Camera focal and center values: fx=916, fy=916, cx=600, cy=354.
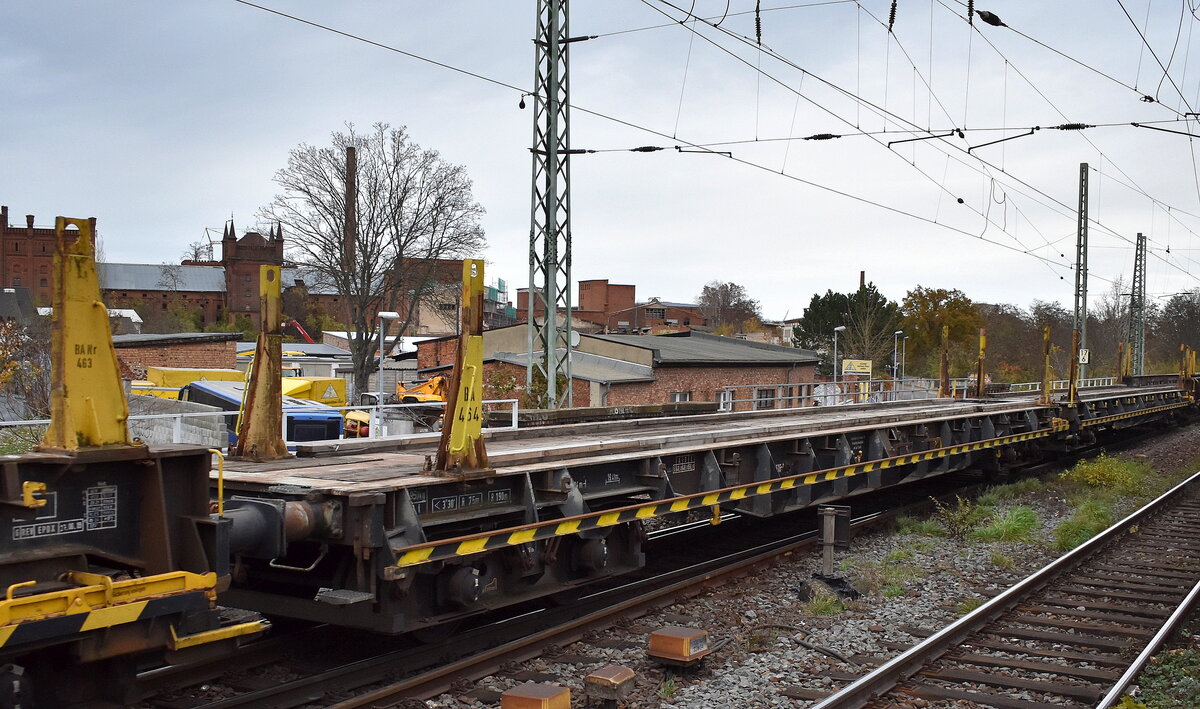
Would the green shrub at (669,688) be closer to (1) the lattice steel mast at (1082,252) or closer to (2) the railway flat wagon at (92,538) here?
(2) the railway flat wagon at (92,538)

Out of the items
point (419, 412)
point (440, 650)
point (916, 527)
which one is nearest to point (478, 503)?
point (440, 650)

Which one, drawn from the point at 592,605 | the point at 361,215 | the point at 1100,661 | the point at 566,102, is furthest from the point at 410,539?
the point at 361,215

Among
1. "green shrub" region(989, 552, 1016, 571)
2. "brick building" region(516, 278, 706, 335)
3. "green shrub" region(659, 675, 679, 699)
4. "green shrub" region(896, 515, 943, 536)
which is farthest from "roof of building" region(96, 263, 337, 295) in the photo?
"green shrub" region(659, 675, 679, 699)

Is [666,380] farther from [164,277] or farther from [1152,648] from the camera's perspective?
[164,277]

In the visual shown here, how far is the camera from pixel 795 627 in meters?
8.55

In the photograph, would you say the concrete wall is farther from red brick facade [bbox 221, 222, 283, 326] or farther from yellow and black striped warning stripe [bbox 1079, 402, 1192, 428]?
red brick facade [bbox 221, 222, 283, 326]

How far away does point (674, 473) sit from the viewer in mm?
9297

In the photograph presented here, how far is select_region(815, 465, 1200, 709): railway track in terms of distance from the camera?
692cm

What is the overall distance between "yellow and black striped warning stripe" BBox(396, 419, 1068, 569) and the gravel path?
1.02m

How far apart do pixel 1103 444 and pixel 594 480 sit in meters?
27.0

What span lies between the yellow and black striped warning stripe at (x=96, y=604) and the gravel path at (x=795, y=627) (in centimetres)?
221

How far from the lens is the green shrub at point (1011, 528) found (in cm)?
1334

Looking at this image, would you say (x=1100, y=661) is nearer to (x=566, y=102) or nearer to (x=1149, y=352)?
(x=566, y=102)

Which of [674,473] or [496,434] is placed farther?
[496,434]
